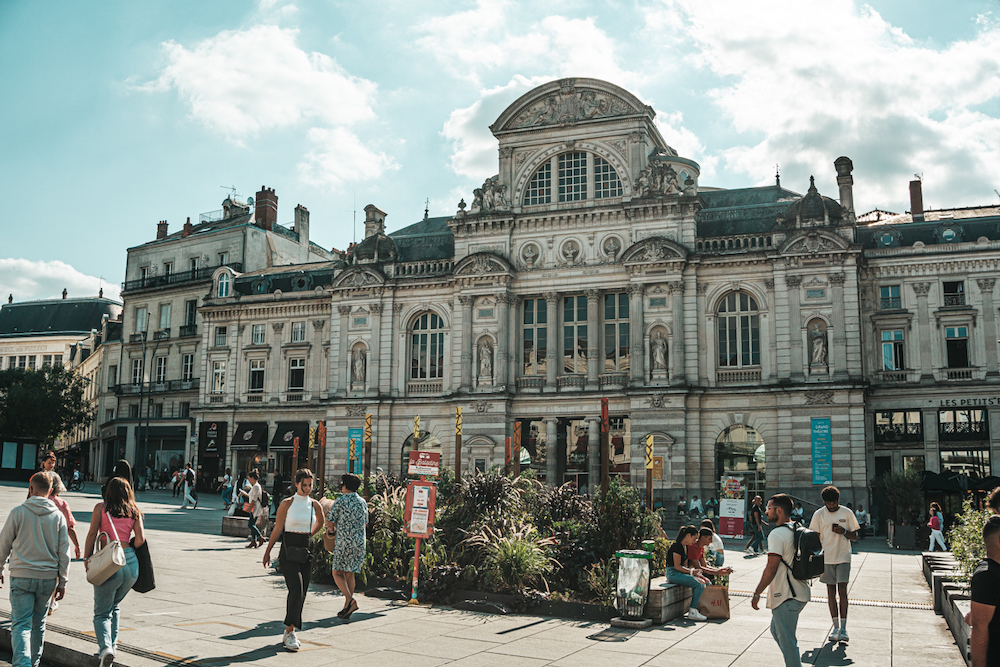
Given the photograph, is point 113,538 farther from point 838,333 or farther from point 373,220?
point 373,220

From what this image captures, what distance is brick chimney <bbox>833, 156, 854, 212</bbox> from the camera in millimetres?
46844

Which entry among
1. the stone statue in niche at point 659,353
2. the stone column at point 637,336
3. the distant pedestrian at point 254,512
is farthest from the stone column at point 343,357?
the distant pedestrian at point 254,512

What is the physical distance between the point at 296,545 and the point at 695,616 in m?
7.00

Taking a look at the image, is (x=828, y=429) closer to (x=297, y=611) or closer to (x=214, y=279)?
(x=297, y=611)

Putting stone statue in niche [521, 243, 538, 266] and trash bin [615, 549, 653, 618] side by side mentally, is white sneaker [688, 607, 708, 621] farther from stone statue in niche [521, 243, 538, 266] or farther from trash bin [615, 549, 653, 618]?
stone statue in niche [521, 243, 538, 266]

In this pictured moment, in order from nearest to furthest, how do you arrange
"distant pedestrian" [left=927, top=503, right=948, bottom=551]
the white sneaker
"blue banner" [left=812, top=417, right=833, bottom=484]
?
the white sneaker, "distant pedestrian" [left=927, top=503, right=948, bottom=551], "blue banner" [left=812, top=417, right=833, bottom=484]

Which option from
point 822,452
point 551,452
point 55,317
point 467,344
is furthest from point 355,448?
point 55,317

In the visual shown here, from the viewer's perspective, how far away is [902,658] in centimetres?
1224

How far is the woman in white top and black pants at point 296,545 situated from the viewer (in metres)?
11.8

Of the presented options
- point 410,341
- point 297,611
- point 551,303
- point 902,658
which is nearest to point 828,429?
point 551,303

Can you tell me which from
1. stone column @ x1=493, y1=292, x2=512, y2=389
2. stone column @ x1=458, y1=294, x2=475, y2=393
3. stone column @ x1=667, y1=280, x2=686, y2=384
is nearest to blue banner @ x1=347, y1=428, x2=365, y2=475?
stone column @ x1=458, y1=294, x2=475, y2=393

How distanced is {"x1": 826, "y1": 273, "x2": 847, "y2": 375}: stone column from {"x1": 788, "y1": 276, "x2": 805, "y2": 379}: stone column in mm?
1348

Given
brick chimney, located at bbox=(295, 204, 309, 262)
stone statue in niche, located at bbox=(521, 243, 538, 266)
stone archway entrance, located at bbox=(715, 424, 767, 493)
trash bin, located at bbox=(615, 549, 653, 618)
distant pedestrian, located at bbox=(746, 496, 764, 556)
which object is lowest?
distant pedestrian, located at bbox=(746, 496, 764, 556)

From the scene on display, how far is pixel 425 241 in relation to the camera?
2202 inches
